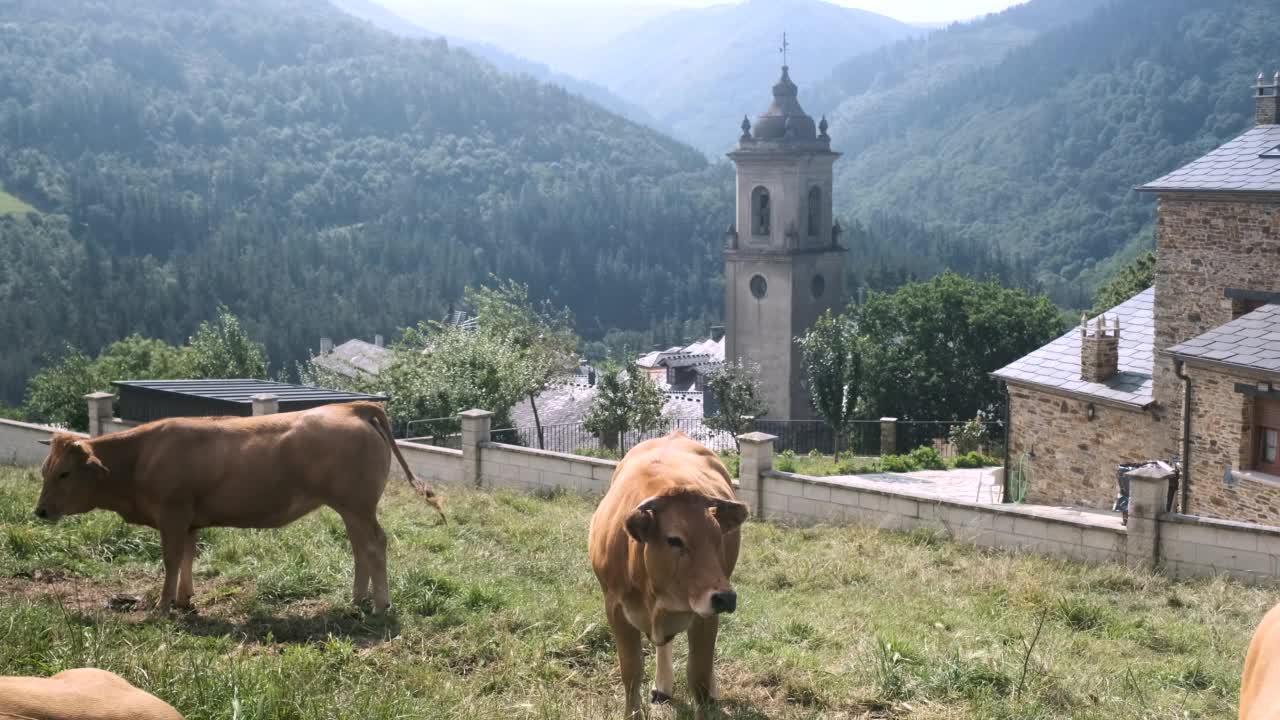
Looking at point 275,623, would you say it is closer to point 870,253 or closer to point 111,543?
point 111,543

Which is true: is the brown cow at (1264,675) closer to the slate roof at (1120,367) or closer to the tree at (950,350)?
the slate roof at (1120,367)

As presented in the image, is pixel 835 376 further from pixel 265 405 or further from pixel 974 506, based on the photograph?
pixel 974 506

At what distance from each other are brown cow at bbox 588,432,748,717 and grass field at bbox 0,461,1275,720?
16.1 inches

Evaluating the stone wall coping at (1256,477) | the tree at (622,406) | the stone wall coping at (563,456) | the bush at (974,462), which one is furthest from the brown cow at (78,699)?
the tree at (622,406)

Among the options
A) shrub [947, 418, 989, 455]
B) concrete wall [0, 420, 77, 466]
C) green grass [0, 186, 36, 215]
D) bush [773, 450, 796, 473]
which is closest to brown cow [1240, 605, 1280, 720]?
concrete wall [0, 420, 77, 466]

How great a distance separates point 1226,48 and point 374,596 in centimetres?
20813

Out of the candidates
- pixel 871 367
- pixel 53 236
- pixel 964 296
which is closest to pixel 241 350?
pixel 871 367

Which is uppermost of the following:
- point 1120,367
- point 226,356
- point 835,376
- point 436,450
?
point 1120,367

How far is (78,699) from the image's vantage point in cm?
395

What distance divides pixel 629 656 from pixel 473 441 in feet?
40.7

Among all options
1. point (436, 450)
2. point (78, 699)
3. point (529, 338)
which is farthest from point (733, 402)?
point (78, 699)

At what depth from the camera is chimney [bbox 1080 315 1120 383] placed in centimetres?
2475

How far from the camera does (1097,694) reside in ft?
26.4

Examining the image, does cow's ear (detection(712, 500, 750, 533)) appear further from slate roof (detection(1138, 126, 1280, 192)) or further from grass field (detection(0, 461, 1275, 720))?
slate roof (detection(1138, 126, 1280, 192))
